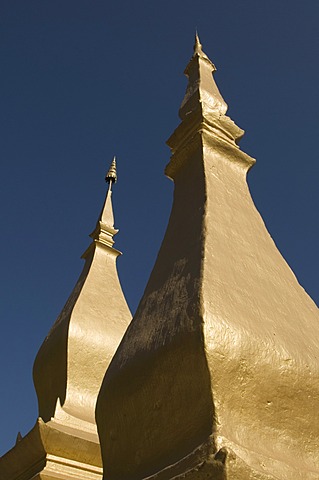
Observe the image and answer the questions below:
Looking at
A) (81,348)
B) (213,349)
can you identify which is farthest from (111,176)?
(213,349)

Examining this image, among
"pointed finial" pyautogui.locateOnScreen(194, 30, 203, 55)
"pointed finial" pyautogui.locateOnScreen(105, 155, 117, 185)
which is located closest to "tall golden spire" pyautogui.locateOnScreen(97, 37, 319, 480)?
"pointed finial" pyautogui.locateOnScreen(194, 30, 203, 55)

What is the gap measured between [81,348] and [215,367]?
363 centimetres

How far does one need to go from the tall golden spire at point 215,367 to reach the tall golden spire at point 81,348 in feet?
7.97

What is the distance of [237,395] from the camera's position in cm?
258

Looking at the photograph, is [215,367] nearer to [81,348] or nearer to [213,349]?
[213,349]

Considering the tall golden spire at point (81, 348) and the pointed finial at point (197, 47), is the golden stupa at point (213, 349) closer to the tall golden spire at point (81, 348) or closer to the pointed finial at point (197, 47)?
the pointed finial at point (197, 47)

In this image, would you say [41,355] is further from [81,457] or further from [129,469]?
[129,469]

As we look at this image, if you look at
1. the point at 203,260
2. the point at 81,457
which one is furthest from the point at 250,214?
the point at 81,457

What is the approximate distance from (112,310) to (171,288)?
358cm

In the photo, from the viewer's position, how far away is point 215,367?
257cm

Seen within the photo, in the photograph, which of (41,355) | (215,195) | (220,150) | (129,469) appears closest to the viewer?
(129,469)

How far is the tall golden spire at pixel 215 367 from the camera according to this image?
98.3 inches

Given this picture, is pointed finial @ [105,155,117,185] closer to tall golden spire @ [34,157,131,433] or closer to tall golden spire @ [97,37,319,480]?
tall golden spire @ [34,157,131,433]

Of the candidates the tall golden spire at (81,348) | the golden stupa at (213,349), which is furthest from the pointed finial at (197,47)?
the tall golden spire at (81,348)
